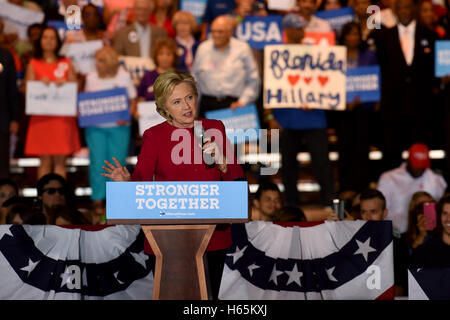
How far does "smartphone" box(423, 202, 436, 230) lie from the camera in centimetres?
734

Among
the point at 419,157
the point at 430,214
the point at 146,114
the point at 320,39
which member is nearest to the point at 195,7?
the point at 320,39

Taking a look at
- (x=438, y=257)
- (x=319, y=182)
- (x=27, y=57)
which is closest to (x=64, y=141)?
(x=27, y=57)

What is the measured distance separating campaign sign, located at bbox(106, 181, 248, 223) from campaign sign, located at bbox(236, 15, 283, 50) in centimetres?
546

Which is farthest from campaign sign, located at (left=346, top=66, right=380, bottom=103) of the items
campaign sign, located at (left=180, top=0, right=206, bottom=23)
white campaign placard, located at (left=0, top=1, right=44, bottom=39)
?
white campaign placard, located at (left=0, top=1, right=44, bottom=39)

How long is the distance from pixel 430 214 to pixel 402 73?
8.09 feet

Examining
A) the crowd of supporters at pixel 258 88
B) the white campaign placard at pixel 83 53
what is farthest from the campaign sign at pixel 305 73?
the white campaign placard at pixel 83 53

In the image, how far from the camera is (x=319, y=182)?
29.8ft

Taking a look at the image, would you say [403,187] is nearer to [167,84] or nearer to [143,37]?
[143,37]

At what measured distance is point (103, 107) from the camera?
9.09 metres

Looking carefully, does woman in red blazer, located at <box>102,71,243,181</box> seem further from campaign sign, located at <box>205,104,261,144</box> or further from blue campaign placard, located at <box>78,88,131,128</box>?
blue campaign placard, located at <box>78,88,131,128</box>

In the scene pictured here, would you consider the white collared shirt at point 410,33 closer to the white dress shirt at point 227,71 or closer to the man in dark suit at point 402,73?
the man in dark suit at point 402,73

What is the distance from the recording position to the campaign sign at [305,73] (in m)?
9.17
